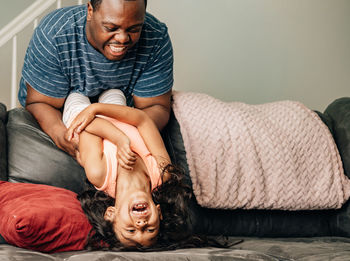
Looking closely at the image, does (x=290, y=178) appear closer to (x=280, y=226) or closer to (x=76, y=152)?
(x=280, y=226)

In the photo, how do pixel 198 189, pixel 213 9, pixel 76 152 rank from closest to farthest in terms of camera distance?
pixel 76 152 < pixel 198 189 < pixel 213 9

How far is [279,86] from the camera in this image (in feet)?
9.53

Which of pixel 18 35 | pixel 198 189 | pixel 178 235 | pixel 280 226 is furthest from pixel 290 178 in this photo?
pixel 18 35

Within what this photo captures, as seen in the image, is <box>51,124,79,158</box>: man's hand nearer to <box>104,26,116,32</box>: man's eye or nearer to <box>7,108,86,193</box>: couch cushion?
<box>7,108,86,193</box>: couch cushion

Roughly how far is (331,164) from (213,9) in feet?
4.51

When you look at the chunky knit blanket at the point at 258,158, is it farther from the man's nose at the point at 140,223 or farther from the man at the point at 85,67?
the man's nose at the point at 140,223

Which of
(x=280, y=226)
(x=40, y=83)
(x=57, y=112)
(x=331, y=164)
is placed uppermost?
(x=40, y=83)

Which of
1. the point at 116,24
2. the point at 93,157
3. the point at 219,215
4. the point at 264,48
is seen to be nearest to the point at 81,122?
the point at 93,157

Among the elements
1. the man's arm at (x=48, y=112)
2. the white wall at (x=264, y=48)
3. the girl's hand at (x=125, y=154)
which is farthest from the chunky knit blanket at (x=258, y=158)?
the white wall at (x=264, y=48)

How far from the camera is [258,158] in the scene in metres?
1.88

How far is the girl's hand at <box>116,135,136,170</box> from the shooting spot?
4.90 feet

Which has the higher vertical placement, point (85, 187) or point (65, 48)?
point (65, 48)

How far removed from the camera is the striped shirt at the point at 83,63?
1.75 metres

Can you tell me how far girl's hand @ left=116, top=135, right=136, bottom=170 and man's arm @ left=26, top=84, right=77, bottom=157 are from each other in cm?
27
